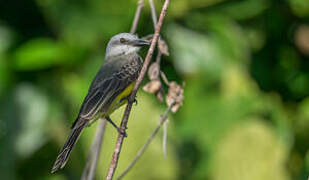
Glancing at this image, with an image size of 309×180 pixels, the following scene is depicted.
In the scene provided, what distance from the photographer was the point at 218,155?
3691 mm

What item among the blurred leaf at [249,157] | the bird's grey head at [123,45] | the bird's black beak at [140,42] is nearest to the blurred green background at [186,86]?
the blurred leaf at [249,157]

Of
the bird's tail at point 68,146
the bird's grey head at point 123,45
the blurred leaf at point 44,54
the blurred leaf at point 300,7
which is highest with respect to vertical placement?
the bird's tail at point 68,146

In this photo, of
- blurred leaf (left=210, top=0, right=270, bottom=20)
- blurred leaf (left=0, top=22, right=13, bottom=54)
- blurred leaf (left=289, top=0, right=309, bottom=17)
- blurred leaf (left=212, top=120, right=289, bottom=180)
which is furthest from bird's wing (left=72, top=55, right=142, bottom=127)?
blurred leaf (left=289, top=0, right=309, bottom=17)

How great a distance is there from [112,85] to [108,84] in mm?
19

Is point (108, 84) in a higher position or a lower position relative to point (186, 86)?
higher

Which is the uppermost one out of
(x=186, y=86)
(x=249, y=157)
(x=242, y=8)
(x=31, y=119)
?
(x=31, y=119)

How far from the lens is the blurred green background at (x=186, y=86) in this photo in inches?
148

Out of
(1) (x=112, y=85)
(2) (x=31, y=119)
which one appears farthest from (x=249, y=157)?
(2) (x=31, y=119)

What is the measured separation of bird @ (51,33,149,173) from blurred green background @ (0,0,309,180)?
811 mm

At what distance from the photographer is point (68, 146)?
94.0 inches

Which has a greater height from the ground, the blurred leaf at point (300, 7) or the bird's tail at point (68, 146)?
the bird's tail at point (68, 146)

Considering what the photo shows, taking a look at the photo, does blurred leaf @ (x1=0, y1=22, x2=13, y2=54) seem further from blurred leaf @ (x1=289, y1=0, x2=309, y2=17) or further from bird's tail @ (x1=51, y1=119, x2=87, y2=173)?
blurred leaf @ (x1=289, y1=0, x2=309, y2=17)

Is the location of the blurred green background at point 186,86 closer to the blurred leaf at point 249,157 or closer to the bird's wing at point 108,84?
the blurred leaf at point 249,157

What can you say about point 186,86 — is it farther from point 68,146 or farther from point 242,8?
point 68,146
